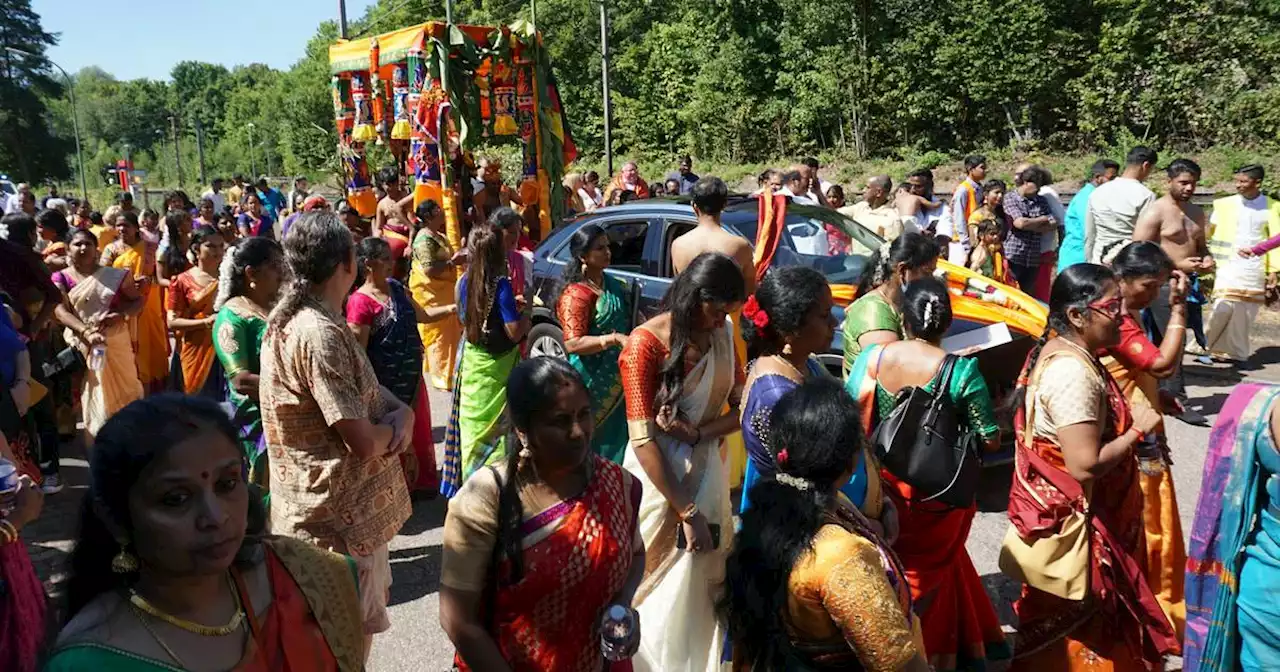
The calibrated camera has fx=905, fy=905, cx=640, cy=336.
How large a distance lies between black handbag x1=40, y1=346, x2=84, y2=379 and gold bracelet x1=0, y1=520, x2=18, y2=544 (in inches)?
147

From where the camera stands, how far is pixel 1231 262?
834cm

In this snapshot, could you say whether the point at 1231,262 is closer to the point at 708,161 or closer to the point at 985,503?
the point at 985,503

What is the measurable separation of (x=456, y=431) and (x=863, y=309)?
8.42 feet

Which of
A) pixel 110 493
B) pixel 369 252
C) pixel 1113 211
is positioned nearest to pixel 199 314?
pixel 369 252

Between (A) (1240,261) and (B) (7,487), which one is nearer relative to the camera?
(B) (7,487)

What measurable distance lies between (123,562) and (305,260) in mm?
1443

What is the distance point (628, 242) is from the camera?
7.46 m

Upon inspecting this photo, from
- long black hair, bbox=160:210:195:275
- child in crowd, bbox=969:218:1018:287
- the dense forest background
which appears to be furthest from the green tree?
child in crowd, bbox=969:218:1018:287

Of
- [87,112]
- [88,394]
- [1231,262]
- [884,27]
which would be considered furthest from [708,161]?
[87,112]

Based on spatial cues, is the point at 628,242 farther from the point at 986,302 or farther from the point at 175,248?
the point at 175,248

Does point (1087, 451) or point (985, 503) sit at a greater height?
point (1087, 451)

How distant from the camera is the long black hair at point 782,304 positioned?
312 centimetres

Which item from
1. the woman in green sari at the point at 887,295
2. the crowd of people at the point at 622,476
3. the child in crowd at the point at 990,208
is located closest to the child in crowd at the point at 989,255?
the child in crowd at the point at 990,208

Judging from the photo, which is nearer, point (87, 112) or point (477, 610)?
point (477, 610)
